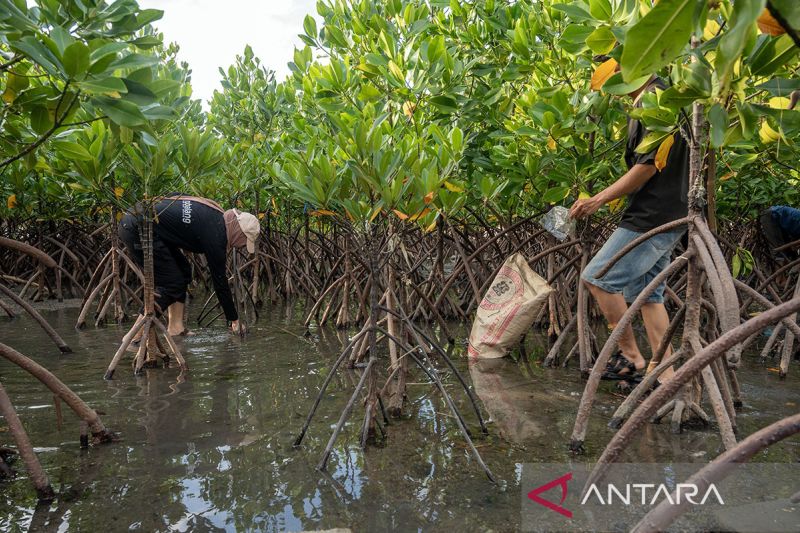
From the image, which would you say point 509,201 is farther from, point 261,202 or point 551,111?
point 261,202

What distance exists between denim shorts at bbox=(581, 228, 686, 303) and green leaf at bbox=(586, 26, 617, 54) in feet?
4.67

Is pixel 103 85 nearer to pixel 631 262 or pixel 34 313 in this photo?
pixel 34 313

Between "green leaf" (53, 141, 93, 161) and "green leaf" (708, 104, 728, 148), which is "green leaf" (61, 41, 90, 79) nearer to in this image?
"green leaf" (53, 141, 93, 161)

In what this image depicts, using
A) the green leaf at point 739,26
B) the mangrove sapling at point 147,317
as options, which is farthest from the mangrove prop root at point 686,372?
the mangrove sapling at point 147,317

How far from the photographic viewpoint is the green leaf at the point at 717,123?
141 cm

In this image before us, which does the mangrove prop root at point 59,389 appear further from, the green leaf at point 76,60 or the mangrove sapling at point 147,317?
the mangrove sapling at point 147,317

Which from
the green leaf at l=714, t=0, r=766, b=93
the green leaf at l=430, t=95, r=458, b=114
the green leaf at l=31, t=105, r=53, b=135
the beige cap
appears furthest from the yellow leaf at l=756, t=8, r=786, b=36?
the beige cap

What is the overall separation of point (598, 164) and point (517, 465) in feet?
6.67

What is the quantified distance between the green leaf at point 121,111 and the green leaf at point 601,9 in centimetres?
173

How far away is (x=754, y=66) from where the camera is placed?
1.29 meters

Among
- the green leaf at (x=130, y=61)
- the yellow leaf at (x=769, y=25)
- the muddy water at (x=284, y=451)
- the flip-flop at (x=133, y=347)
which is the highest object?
the green leaf at (x=130, y=61)

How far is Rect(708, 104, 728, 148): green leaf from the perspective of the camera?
141cm

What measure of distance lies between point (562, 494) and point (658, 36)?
1534mm

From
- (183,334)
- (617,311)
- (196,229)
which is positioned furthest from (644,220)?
(183,334)
